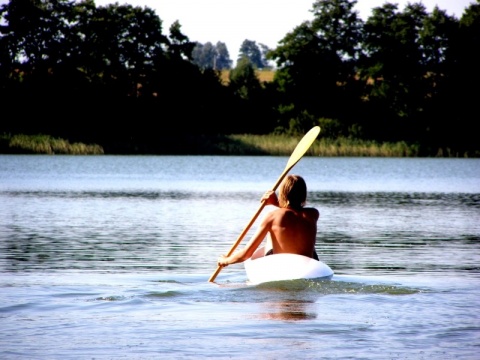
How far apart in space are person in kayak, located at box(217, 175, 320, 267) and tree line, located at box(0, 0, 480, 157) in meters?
59.4

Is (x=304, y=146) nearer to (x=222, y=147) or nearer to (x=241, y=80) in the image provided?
(x=222, y=147)

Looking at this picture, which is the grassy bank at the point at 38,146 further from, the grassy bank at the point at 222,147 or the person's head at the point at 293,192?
the person's head at the point at 293,192

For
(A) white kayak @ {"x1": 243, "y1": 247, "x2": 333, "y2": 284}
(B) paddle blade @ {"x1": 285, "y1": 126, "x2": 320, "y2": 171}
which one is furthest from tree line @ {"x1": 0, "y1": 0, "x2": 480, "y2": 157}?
(A) white kayak @ {"x1": 243, "y1": 247, "x2": 333, "y2": 284}

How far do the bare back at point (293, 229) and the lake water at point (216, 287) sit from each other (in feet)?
1.22

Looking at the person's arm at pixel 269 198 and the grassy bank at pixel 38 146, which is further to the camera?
the grassy bank at pixel 38 146

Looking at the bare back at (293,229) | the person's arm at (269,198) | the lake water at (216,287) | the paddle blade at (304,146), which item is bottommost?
the lake water at (216,287)

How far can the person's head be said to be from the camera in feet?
31.8

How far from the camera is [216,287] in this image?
10398mm

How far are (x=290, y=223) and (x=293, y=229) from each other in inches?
4.0

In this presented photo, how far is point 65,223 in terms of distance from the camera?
17922 mm

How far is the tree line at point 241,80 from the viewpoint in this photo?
234ft

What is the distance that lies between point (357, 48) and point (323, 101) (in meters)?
7.12

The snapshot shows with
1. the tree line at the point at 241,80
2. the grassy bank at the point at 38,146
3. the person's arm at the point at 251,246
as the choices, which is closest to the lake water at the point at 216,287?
the person's arm at the point at 251,246

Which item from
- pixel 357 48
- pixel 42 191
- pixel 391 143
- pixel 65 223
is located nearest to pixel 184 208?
pixel 65 223
